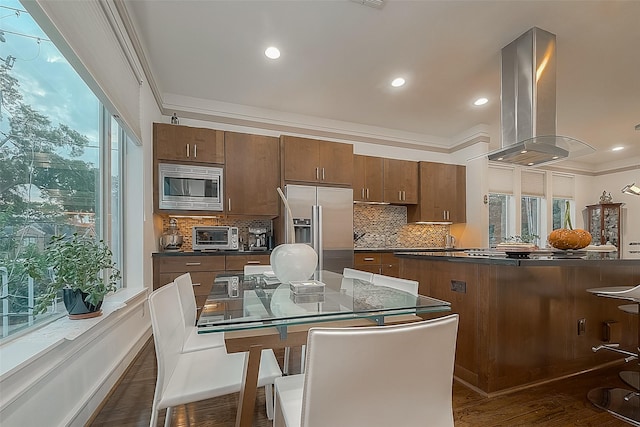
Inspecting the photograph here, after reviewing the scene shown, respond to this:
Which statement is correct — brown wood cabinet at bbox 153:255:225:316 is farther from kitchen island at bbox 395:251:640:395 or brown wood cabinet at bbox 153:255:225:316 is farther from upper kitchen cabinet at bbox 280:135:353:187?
kitchen island at bbox 395:251:640:395

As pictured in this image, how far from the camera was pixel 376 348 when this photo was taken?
0.73 m

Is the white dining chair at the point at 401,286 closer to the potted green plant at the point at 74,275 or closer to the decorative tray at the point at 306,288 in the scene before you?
the decorative tray at the point at 306,288

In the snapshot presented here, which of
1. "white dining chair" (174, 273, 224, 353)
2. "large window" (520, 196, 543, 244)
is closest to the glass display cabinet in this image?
"large window" (520, 196, 543, 244)

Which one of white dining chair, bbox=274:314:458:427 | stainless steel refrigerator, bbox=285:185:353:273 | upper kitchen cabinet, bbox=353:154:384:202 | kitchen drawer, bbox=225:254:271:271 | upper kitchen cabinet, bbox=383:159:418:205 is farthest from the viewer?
upper kitchen cabinet, bbox=383:159:418:205

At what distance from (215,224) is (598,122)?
19.1 ft

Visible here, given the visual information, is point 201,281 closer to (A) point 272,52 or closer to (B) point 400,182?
(A) point 272,52

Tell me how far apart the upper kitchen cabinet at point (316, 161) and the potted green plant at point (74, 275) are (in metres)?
2.46

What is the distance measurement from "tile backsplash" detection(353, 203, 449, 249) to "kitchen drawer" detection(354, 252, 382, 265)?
62cm

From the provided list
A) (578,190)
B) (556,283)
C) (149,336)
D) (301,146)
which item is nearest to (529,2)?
(556,283)

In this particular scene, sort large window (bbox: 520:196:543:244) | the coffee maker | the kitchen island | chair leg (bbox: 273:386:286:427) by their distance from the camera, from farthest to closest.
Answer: large window (bbox: 520:196:543:244) < the coffee maker < the kitchen island < chair leg (bbox: 273:386:286:427)

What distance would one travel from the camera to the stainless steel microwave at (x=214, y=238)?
356 centimetres

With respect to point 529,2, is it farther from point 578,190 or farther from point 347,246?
point 578,190

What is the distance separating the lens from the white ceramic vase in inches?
63.2

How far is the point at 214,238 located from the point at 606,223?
7940 mm
